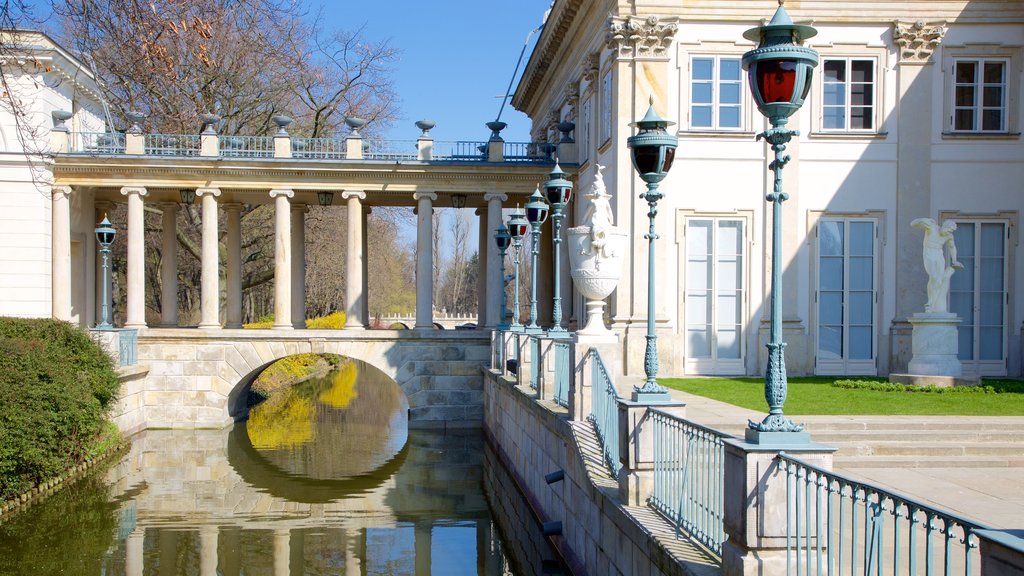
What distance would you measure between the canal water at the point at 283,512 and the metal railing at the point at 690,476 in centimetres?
398

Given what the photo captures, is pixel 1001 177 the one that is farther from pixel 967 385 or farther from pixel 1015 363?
pixel 967 385

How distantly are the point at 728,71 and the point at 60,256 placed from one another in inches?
745

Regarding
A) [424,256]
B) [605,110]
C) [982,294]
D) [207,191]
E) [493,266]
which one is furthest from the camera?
[493,266]

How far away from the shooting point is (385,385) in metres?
45.3

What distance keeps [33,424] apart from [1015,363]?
1993 centimetres

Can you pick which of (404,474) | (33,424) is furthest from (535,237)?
(33,424)

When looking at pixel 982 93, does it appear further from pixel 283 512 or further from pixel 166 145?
pixel 166 145

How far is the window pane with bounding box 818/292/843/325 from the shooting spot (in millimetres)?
21328

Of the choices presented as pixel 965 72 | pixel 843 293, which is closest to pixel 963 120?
pixel 965 72

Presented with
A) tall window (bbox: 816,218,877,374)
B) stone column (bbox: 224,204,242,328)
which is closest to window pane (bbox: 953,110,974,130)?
tall window (bbox: 816,218,877,374)

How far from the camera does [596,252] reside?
1271 centimetres

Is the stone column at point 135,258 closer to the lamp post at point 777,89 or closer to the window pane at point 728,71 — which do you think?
the window pane at point 728,71

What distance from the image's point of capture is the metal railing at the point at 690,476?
7.09 m

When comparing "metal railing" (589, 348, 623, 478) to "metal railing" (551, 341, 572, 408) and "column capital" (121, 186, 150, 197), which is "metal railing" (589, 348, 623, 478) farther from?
"column capital" (121, 186, 150, 197)
